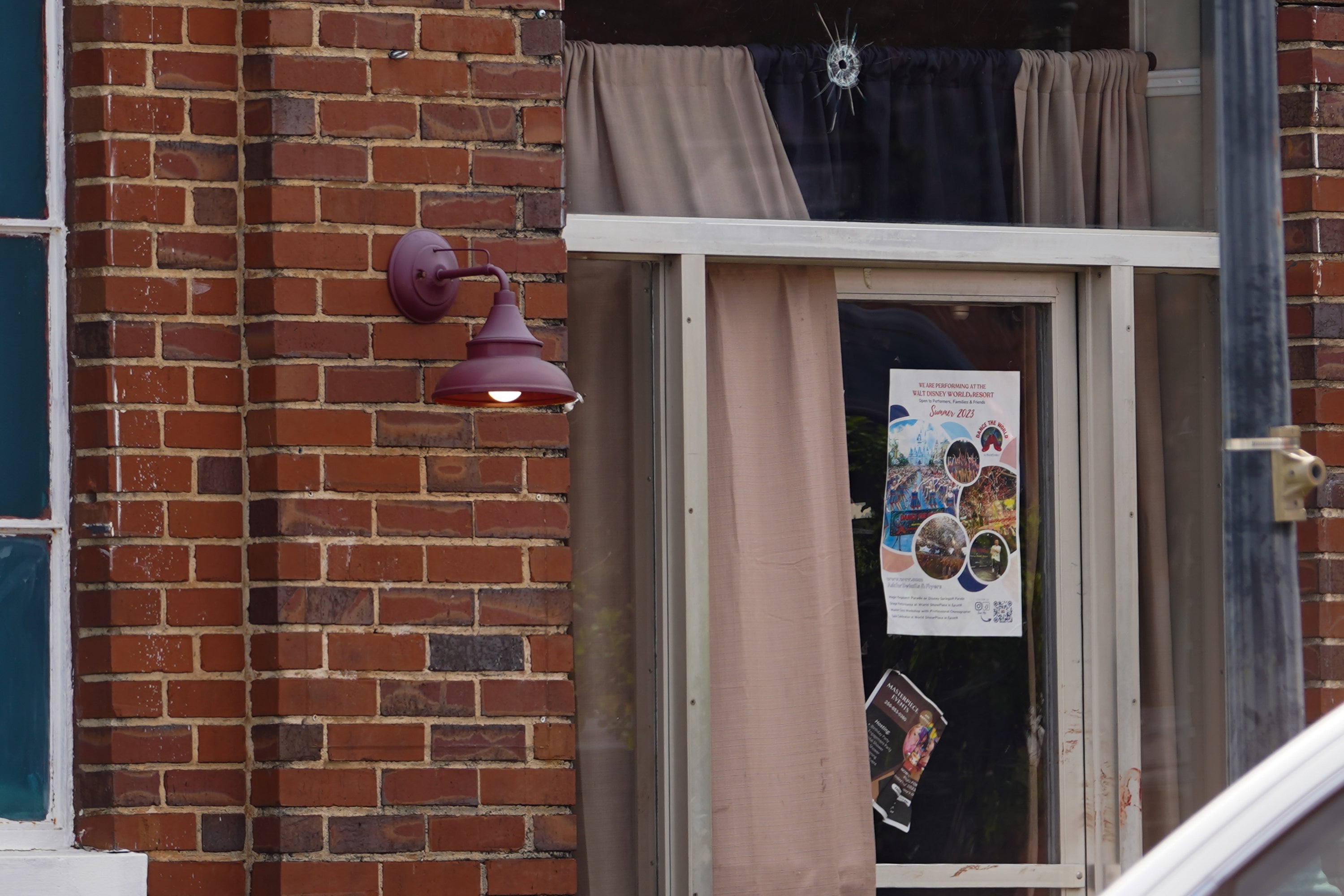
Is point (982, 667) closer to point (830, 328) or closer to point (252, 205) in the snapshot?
point (830, 328)

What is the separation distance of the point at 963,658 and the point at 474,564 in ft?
4.89

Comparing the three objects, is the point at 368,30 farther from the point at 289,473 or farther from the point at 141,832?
the point at 141,832

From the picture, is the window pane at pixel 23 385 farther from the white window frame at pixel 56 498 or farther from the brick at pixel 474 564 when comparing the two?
the brick at pixel 474 564

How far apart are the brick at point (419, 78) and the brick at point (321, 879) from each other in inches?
74.8

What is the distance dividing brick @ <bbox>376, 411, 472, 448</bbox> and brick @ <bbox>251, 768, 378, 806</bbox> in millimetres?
802

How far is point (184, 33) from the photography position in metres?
4.14

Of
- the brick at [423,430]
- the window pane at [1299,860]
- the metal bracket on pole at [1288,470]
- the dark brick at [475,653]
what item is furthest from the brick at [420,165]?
the window pane at [1299,860]

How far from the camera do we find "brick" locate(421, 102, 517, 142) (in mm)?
4191

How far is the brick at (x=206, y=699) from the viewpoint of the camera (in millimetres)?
4059

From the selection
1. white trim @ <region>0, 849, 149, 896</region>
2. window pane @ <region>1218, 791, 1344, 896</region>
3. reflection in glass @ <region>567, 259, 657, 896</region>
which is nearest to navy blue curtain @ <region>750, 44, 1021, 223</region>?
reflection in glass @ <region>567, 259, 657, 896</region>

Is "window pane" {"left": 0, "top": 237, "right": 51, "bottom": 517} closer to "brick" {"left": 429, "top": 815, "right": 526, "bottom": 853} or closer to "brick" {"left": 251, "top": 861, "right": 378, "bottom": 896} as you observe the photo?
"brick" {"left": 251, "top": 861, "right": 378, "bottom": 896}

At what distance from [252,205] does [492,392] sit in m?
0.86

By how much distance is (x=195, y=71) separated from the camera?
4.14m

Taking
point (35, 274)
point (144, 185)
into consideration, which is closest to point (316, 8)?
point (144, 185)
